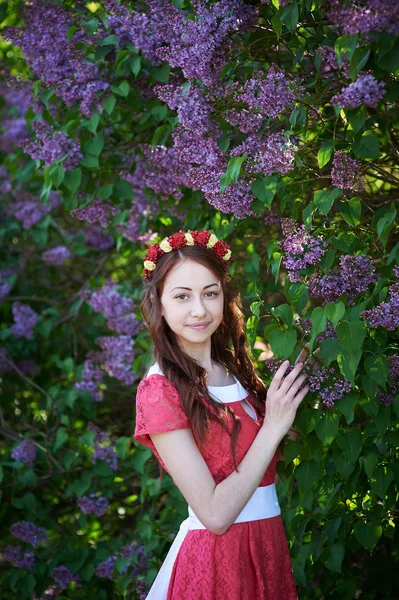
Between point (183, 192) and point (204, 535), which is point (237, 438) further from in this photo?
point (183, 192)

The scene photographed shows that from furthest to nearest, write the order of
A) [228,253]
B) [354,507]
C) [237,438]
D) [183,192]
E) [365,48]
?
[183,192] → [354,507] → [228,253] → [237,438] → [365,48]

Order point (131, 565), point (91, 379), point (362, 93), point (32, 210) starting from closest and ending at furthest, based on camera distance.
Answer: point (362, 93), point (131, 565), point (91, 379), point (32, 210)

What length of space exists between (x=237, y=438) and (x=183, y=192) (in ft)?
4.09

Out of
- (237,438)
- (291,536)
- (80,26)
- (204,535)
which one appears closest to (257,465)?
(237,438)

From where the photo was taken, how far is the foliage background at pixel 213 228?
1.79m

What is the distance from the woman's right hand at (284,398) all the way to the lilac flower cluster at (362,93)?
0.63 metres

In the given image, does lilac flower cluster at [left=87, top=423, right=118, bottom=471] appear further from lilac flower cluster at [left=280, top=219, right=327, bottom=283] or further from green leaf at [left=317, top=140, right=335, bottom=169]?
green leaf at [left=317, top=140, right=335, bottom=169]

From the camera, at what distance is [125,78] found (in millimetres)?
2654

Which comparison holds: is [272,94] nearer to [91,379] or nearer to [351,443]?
[351,443]

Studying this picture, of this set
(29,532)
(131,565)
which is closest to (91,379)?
(29,532)

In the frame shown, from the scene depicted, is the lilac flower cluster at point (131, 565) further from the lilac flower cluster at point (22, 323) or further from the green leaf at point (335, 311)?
the green leaf at point (335, 311)

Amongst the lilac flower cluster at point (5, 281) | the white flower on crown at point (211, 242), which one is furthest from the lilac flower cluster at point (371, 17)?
the lilac flower cluster at point (5, 281)

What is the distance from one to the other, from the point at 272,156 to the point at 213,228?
0.87 meters

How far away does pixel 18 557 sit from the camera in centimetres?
338
